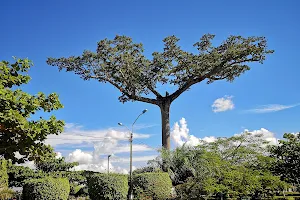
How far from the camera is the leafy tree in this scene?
9062 mm

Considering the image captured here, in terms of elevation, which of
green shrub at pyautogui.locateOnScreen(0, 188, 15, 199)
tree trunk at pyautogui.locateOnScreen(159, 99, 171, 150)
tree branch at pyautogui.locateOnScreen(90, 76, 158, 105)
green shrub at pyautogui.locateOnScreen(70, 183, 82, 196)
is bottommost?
green shrub at pyautogui.locateOnScreen(0, 188, 15, 199)

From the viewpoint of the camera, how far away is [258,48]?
22.0 m

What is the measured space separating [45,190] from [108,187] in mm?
2906

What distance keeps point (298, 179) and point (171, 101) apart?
407 inches

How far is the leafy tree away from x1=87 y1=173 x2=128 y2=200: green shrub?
6.09m

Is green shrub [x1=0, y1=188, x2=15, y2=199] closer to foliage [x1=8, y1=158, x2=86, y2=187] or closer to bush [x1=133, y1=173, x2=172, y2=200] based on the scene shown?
foliage [x1=8, y1=158, x2=86, y2=187]

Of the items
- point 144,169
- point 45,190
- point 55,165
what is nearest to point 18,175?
point 55,165

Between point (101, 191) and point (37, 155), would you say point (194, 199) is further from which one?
point (37, 155)

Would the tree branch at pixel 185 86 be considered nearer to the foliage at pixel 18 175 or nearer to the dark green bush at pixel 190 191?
the dark green bush at pixel 190 191

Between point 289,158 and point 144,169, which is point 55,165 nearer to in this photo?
point 144,169

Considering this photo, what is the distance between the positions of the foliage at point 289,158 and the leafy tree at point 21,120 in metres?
12.8

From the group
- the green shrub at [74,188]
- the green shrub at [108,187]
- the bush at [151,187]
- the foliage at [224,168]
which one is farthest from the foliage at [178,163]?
the green shrub at [74,188]

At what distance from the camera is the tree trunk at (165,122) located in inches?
964

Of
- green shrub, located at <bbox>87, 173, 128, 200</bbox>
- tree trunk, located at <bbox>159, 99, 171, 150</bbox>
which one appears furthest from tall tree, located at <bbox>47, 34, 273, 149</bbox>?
green shrub, located at <bbox>87, 173, 128, 200</bbox>
